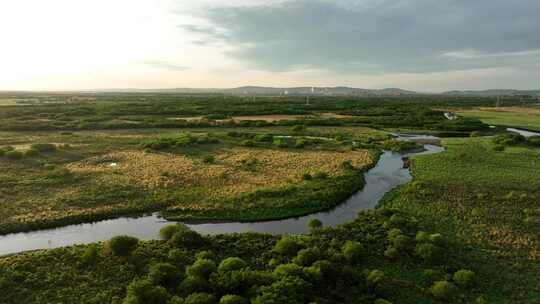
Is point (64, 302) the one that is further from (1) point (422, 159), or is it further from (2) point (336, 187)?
(1) point (422, 159)

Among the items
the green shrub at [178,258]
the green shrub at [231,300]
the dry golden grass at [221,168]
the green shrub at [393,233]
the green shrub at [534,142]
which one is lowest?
the green shrub at [178,258]

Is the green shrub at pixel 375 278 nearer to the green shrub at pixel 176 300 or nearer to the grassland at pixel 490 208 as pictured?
the grassland at pixel 490 208

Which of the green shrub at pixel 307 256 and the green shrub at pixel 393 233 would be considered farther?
the green shrub at pixel 393 233

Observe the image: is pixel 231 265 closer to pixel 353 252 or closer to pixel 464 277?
pixel 353 252

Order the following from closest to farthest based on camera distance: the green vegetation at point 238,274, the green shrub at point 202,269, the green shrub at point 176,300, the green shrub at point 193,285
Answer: the green shrub at point 176,300 → the green vegetation at point 238,274 → the green shrub at point 193,285 → the green shrub at point 202,269

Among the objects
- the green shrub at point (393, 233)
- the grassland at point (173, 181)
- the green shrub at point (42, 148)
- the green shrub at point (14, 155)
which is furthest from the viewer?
the green shrub at point (42, 148)

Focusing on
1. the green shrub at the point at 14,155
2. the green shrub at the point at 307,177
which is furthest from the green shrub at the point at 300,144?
the green shrub at the point at 14,155

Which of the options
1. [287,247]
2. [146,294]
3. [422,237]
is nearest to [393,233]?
[422,237]

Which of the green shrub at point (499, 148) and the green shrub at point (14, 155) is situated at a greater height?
the green shrub at point (499, 148)
